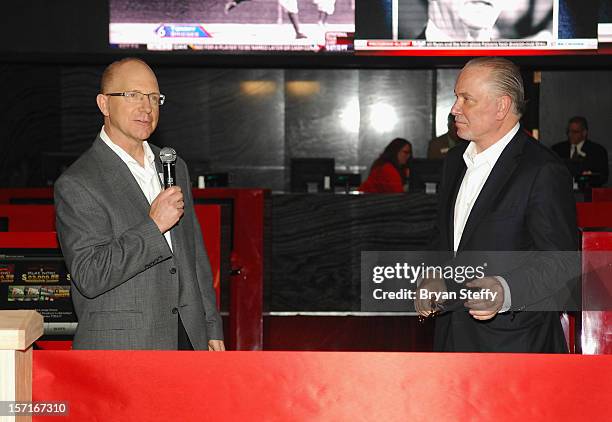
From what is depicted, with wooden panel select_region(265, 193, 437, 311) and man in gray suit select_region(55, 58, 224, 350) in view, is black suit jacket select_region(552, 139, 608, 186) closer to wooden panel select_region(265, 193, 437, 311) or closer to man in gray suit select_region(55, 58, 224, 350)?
wooden panel select_region(265, 193, 437, 311)

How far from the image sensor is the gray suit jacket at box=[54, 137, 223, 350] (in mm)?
2062

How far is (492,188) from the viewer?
216cm

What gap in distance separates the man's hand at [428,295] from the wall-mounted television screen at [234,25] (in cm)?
528

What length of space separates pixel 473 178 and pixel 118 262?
95cm

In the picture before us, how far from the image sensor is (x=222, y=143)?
34.7 ft

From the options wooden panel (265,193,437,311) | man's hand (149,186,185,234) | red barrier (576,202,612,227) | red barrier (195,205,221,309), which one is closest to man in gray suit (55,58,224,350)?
man's hand (149,186,185,234)

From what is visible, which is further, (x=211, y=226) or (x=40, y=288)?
(x=211, y=226)

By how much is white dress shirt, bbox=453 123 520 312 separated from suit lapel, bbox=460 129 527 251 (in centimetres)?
3

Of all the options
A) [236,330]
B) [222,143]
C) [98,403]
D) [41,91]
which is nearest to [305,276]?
[236,330]

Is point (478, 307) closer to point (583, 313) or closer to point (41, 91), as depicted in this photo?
point (583, 313)

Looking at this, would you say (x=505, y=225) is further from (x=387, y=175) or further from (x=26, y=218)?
(x=387, y=175)

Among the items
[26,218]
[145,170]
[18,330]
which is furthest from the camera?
[26,218]

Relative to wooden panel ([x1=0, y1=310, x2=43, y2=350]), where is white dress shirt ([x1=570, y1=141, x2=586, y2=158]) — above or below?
above

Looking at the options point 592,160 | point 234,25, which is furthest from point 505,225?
point 592,160
